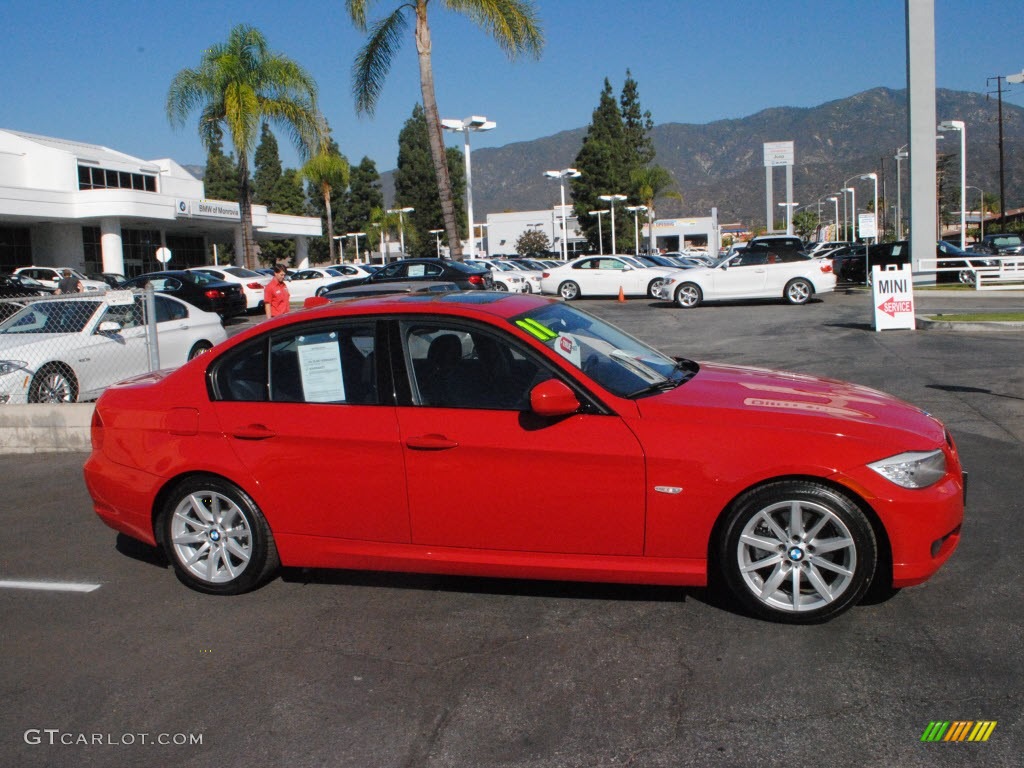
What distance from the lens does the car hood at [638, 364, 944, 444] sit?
4332 millimetres

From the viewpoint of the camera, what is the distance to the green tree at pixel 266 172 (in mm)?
91062

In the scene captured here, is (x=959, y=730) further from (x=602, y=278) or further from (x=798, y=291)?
(x=602, y=278)

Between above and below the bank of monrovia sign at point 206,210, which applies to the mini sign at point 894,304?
below

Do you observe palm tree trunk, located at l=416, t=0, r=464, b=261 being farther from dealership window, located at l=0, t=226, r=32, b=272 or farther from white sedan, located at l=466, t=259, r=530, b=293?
dealership window, located at l=0, t=226, r=32, b=272

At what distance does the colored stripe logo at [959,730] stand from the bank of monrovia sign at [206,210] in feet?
161

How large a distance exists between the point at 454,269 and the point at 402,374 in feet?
63.3

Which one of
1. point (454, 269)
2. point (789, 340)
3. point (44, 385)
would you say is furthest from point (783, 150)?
point (44, 385)

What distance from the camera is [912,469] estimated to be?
4230 mm

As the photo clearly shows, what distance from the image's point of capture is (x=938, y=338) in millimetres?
15344

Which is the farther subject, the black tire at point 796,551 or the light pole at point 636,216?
the light pole at point 636,216

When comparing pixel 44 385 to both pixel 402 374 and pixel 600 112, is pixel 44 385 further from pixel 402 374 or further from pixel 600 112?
pixel 600 112

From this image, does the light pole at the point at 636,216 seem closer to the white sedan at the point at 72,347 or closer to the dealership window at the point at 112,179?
the dealership window at the point at 112,179

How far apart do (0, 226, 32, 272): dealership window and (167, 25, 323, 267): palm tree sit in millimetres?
18054

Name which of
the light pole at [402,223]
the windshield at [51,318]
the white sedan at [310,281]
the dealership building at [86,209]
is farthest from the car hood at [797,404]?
the light pole at [402,223]
